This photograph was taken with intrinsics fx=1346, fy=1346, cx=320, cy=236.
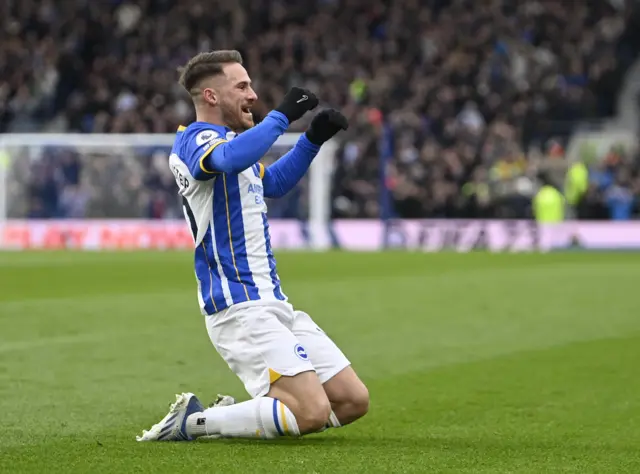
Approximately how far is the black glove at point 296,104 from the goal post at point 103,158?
23.6 m

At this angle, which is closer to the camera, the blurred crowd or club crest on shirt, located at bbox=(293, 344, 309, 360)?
club crest on shirt, located at bbox=(293, 344, 309, 360)

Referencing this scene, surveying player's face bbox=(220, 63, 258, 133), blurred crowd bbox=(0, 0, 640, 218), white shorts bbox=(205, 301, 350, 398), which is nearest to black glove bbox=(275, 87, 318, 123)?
player's face bbox=(220, 63, 258, 133)

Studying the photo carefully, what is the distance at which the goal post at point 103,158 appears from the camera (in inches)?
1192

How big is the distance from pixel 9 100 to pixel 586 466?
30731 mm

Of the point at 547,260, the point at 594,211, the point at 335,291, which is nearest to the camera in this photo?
the point at 335,291

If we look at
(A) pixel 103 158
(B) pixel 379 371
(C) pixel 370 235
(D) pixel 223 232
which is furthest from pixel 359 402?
(A) pixel 103 158

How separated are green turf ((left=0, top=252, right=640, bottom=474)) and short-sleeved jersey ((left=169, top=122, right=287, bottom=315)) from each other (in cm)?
71

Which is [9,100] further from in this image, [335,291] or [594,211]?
[335,291]

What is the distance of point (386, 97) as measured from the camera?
3159 cm

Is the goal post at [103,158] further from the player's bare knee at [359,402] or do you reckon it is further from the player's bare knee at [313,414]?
the player's bare knee at [313,414]

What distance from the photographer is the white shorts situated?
19.9 ft

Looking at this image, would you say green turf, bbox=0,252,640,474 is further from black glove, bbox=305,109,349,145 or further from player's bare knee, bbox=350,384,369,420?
black glove, bbox=305,109,349,145

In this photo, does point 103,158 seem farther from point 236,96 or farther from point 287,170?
point 236,96

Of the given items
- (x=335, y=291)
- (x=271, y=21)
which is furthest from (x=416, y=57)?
(x=335, y=291)
